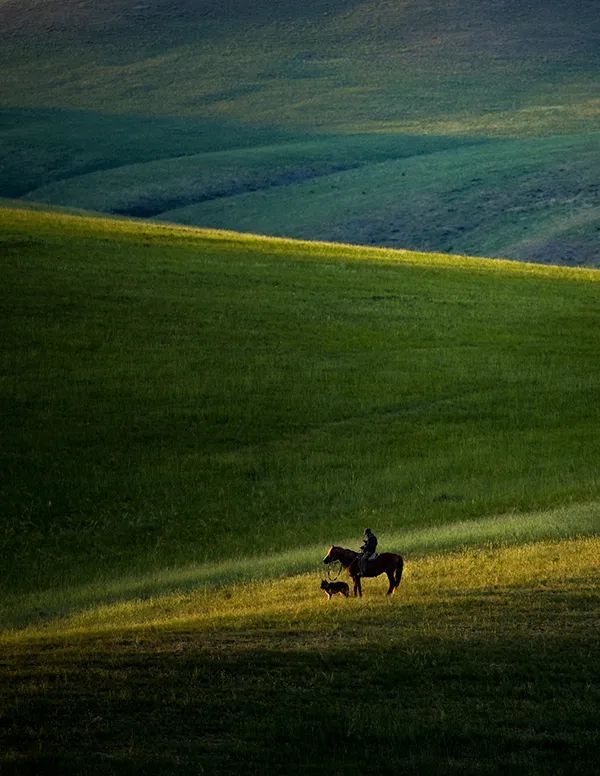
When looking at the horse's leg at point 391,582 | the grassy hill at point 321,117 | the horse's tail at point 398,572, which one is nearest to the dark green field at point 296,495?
the horse's leg at point 391,582

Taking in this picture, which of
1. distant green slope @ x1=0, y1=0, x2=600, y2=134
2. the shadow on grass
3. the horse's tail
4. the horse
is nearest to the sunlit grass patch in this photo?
the horse's tail

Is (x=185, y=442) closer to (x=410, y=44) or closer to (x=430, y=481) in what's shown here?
(x=430, y=481)

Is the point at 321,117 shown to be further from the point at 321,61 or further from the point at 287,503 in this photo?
the point at 287,503

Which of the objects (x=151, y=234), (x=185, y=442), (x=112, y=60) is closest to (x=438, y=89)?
(x=112, y=60)

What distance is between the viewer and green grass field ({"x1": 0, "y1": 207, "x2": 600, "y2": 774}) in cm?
1058

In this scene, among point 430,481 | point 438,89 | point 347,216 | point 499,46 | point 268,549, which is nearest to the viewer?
point 268,549

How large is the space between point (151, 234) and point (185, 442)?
86.3 feet

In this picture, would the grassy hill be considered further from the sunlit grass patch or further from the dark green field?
the sunlit grass patch

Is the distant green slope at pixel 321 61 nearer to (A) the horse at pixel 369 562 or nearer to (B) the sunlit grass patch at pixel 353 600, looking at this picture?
(B) the sunlit grass patch at pixel 353 600

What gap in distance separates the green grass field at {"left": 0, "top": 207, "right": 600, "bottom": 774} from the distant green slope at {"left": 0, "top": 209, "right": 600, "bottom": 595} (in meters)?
0.09

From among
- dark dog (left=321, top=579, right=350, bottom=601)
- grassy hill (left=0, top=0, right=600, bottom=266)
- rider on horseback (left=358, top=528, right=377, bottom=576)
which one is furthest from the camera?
grassy hill (left=0, top=0, right=600, bottom=266)

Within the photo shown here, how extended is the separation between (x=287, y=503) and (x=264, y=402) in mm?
6556

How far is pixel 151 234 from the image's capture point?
5341 centimetres

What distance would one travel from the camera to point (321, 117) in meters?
130
